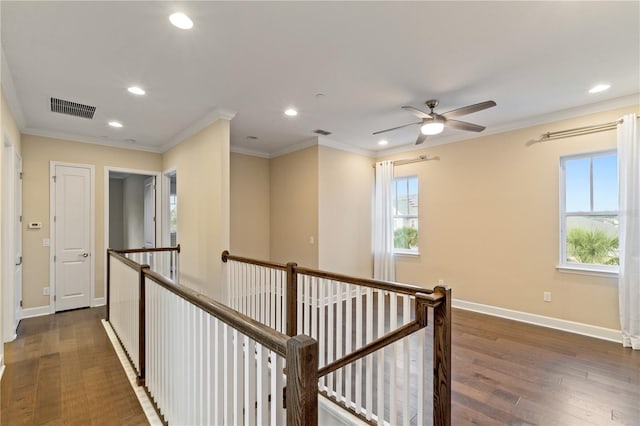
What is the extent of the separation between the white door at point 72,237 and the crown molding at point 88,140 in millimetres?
455

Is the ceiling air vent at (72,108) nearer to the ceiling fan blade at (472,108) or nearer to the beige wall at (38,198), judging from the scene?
the beige wall at (38,198)

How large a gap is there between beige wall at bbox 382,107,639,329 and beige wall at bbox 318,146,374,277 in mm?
993

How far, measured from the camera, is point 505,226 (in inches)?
173

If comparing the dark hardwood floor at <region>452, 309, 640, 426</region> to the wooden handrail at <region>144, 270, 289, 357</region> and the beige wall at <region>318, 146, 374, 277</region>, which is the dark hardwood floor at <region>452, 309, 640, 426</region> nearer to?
the wooden handrail at <region>144, 270, 289, 357</region>

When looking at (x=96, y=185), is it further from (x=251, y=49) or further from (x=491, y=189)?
(x=491, y=189)

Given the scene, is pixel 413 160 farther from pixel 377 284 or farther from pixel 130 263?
pixel 130 263

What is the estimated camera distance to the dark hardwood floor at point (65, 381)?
2150 millimetres

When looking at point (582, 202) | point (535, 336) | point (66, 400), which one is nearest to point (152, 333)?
point (66, 400)

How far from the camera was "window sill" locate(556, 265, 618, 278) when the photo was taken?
3.57 metres

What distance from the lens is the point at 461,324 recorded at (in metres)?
4.07

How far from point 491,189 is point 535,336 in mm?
2094

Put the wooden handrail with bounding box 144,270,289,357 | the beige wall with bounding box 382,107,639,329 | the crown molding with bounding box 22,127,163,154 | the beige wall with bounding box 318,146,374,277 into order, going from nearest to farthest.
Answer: the wooden handrail with bounding box 144,270,289,357
the beige wall with bounding box 382,107,639,329
the crown molding with bounding box 22,127,163,154
the beige wall with bounding box 318,146,374,277

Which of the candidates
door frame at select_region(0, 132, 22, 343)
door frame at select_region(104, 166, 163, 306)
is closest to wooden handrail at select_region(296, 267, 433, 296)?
door frame at select_region(0, 132, 22, 343)

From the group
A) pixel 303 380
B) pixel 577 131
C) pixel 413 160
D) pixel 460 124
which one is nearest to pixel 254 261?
pixel 303 380
